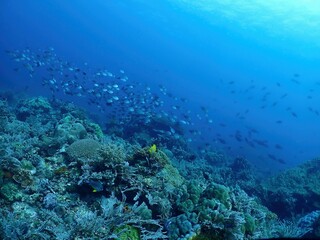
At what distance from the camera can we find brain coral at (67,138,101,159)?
8797 millimetres

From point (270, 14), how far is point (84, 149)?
7039 centimetres

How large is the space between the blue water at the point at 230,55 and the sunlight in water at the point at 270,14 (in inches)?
8.1

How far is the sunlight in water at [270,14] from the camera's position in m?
63.2

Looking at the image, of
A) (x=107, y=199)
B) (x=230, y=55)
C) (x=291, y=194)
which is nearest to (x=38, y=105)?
(x=107, y=199)

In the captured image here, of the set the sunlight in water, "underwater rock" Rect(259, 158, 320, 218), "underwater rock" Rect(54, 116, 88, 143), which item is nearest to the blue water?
the sunlight in water

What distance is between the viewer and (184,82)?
18562 centimetres

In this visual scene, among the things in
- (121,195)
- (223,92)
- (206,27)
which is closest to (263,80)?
(223,92)

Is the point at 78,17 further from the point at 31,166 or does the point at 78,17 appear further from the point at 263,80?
the point at 31,166

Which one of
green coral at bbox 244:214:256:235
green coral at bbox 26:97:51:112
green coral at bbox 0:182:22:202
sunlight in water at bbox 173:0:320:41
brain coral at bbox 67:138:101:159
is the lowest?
green coral at bbox 26:97:51:112

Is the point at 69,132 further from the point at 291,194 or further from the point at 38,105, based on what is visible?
the point at 291,194

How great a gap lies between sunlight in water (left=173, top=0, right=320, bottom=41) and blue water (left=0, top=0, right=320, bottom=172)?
205mm

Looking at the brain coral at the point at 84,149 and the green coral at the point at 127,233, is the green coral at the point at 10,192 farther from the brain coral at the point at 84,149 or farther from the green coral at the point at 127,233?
the green coral at the point at 127,233

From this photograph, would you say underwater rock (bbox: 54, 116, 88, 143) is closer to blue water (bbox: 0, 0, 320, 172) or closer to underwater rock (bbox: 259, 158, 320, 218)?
underwater rock (bbox: 259, 158, 320, 218)

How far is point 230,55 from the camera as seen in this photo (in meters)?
155
